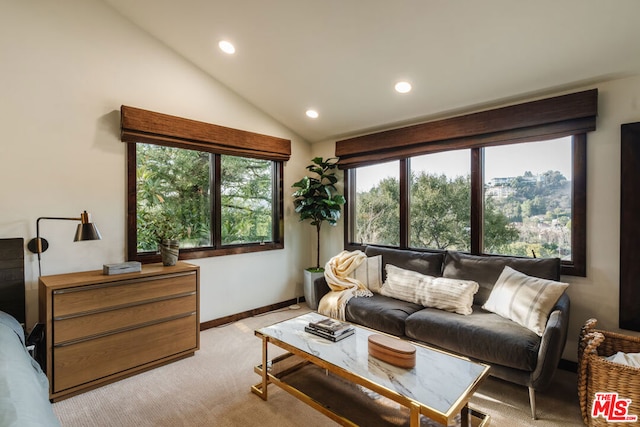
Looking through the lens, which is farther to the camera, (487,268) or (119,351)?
(487,268)

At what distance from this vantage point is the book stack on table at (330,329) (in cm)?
208

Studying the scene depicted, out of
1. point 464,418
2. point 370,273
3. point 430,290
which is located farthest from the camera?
point 370,273

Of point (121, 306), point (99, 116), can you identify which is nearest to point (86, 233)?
point (121, 306)

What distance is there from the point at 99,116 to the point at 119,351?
2.03m

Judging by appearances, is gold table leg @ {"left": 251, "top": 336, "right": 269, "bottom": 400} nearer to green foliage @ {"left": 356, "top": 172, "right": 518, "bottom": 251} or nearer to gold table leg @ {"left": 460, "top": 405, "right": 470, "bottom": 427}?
gold table leg @ {"left": 460, "top": 405, "right": 470, "bottom": 427}

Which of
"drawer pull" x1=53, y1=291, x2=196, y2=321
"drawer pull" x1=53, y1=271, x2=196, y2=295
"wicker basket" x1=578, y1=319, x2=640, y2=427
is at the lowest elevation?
"wicker basket" x1=578, y1=319, x2=640, y2=427

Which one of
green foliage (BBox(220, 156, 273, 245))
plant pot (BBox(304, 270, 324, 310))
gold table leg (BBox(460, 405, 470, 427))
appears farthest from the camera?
plant pot (BBox(304, 270, 324, 310))

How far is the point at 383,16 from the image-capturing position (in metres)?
2.30

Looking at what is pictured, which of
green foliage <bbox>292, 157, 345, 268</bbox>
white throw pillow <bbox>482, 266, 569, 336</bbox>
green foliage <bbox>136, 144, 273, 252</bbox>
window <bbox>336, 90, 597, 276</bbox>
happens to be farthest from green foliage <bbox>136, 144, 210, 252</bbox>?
white throw pillow <bbox>482, 266, 569, 336</bbox>

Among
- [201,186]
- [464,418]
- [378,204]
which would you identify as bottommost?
[464,418]

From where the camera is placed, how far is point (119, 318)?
2.38 metres

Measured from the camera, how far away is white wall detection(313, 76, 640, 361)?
7.79 feet

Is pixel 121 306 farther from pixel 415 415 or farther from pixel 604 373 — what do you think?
pixel 604 373

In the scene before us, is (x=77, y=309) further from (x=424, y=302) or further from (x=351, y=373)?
(x=424, y=302)
